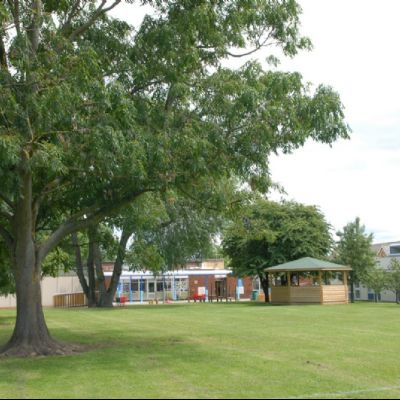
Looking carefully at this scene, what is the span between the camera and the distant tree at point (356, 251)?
→ 4153 cm

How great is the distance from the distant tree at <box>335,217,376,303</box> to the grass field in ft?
72.8

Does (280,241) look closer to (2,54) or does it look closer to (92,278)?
(92,278)

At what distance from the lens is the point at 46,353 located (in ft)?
44.7

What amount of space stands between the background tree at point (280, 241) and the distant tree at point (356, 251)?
110 centimetres

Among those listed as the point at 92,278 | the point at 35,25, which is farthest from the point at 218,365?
the point at 92,278

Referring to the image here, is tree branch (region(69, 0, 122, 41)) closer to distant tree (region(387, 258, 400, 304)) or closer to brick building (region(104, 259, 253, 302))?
distant tree (region(387, 258, 400, 304))

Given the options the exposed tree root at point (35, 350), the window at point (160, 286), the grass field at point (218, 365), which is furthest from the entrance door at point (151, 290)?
the exposed tree root at point (35, 350)

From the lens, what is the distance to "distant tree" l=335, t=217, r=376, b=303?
41.5 meters

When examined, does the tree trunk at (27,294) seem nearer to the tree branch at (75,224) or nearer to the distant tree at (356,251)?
the tree branch at (75,224)

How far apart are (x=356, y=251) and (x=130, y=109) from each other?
3228cm

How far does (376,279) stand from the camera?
127 feet

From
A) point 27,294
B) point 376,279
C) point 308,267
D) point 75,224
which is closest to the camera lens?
point 27,294

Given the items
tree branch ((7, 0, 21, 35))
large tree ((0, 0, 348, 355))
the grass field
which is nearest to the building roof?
the grass field

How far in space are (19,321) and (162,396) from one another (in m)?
6.62
